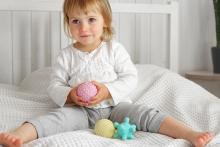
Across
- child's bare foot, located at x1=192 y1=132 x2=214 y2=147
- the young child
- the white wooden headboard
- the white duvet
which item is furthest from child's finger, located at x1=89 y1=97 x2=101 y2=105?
the white wooden headboard

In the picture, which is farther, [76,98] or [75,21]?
[75,21]

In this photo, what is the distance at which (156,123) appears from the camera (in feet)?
4.07

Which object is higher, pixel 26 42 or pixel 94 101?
pixel 26 42

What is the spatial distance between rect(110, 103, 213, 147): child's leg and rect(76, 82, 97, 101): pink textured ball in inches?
4.6

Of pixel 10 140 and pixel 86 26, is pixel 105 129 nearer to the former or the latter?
pixel 10 140

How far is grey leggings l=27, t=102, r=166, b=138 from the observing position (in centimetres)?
122

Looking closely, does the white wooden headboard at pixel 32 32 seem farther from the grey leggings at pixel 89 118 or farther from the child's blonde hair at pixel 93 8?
the grey leggings at pixel 89 118

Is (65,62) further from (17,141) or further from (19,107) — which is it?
(17,141)

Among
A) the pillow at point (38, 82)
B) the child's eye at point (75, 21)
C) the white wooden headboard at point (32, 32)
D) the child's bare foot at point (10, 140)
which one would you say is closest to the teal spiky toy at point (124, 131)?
the child's bare foot at point (10, 140)

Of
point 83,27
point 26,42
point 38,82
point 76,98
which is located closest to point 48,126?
point 76,98

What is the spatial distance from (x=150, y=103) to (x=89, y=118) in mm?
265

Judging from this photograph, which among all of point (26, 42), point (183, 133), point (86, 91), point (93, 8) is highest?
point (93, 8)

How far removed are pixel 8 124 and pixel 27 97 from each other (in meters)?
0.30

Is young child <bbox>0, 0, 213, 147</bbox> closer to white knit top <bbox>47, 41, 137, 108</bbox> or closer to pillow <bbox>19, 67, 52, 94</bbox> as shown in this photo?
white knit top <bbox>47, 41, 137, 108</bbox>
